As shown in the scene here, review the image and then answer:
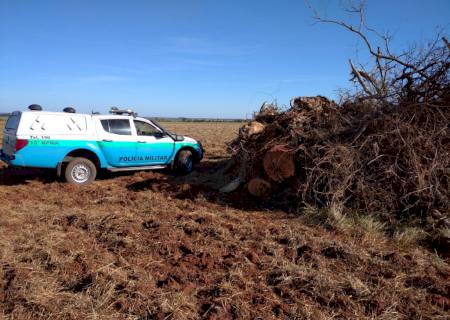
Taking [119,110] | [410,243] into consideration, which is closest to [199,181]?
[119,110]

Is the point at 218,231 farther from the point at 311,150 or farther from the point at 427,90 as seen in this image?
the point at 427,90

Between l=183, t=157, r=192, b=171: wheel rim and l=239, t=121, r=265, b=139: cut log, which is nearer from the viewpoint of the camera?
l=239, t=121, r=265, b=139: cut log

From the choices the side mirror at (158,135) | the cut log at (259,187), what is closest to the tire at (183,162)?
the side mirror at (158,135)

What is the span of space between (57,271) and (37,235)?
1357 mm

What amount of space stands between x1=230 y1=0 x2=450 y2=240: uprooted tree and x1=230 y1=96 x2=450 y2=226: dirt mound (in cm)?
2

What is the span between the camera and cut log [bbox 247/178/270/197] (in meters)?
7.57

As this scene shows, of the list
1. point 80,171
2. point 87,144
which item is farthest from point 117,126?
point 80,171

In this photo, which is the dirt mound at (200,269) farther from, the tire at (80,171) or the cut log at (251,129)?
the cut log at (251,129)

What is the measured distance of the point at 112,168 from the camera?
30.2 ft

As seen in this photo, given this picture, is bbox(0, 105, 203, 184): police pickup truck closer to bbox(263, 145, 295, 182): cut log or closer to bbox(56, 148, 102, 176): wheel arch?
bbox(56, 148, 102, 176): wheel arch

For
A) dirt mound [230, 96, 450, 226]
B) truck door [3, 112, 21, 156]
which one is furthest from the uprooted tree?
truck door [3, 112, 21, 156]

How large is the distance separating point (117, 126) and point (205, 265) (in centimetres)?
574

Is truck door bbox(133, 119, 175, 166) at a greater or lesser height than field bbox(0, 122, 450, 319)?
greater

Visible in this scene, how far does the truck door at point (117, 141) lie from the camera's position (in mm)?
8898
